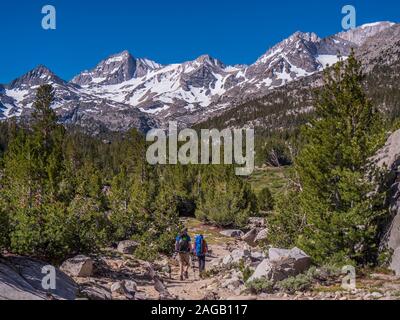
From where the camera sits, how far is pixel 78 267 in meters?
17.8

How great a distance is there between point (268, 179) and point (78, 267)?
89619 millimetres

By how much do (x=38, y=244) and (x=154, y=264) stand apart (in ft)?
27.3

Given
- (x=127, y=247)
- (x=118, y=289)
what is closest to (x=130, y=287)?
(x=118, y=289)

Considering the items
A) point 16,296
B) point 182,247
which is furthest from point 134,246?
point 16,296

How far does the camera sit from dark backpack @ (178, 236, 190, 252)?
67.1 feet

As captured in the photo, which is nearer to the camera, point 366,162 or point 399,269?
point 399,269

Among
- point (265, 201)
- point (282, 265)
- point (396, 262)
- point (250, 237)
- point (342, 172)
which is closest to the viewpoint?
point (396, 262)

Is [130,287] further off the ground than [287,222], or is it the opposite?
[287,222]

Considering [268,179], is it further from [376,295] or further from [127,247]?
[376,295]

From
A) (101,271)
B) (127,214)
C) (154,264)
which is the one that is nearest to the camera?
(101,271)

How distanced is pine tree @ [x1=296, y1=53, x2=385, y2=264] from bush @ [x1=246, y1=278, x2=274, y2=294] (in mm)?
3222


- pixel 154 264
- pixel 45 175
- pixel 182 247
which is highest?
pixel 45 175
